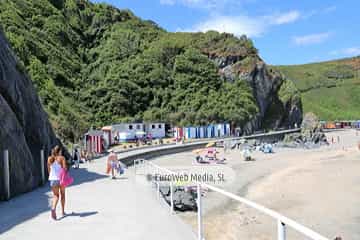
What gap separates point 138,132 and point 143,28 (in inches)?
1876

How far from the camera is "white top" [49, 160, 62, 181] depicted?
8.01 metres

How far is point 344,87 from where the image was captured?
16612 cm

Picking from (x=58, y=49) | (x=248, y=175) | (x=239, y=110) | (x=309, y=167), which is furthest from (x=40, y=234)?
(x=58, y=49)

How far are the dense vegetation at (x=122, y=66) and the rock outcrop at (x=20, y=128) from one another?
A: 32.9 meters

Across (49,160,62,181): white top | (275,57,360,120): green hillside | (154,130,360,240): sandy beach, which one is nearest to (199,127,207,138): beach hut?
(154,130,360,240): sandy beach

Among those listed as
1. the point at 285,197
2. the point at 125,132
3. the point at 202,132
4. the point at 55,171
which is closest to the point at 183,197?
the point at 55,171

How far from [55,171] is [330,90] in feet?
554

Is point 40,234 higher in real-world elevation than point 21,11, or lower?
lower

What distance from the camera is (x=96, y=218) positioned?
7.98 m

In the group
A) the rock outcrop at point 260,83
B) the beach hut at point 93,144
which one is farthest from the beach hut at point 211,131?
the beach hut at point 93,144

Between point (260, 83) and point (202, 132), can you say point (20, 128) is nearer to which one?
point (202, 132)

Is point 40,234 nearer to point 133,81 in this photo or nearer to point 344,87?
point 133,81

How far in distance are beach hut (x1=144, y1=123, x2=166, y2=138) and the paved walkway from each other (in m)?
41.1

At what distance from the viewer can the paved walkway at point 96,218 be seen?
21.7 ft
